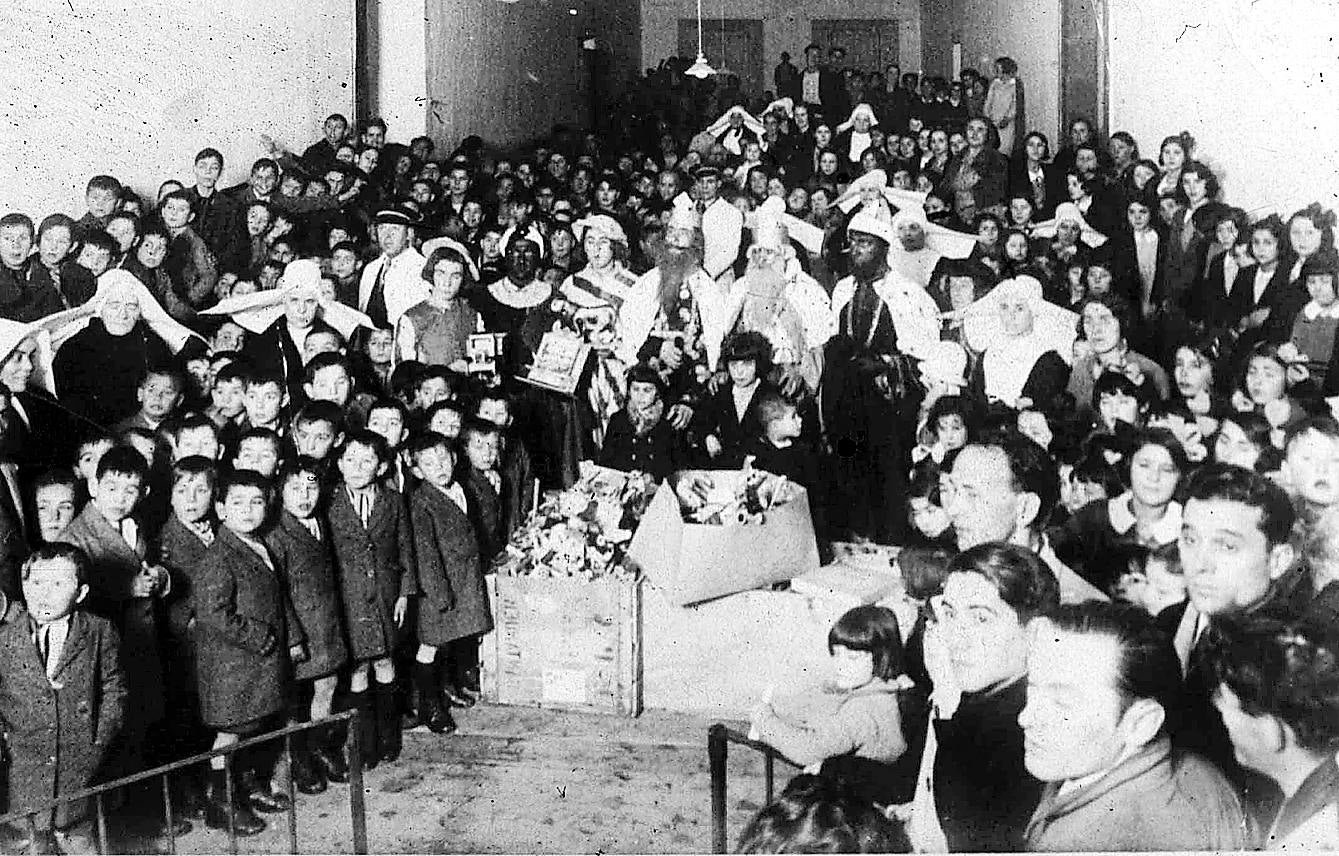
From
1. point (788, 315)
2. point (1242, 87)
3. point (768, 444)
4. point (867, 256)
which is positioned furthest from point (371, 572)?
point (1242, 87)

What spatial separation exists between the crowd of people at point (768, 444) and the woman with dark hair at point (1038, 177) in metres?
0.02

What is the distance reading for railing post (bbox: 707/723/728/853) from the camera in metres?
2.09

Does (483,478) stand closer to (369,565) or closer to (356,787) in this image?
(369,565)

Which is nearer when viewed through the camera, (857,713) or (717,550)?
(857,713)

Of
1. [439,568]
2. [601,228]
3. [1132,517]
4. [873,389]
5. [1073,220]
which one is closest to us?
[1132,517]

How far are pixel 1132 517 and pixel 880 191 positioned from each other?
2.90 m

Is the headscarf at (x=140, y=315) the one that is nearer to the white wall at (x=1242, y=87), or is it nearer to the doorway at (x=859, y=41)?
the white wall at (x=1242, y=87)

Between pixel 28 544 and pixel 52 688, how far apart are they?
0.44 metres

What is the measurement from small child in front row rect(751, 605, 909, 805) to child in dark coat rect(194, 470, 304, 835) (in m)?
1.10

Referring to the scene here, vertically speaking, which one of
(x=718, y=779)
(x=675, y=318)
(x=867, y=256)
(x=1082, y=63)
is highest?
(x=1082, y=63)

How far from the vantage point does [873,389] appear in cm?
407

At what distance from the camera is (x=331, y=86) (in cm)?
524

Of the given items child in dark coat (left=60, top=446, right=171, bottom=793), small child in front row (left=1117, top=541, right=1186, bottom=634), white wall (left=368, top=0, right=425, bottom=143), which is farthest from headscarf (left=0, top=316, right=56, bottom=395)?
white wall (left=368, top=0, right=425, bottom=143)

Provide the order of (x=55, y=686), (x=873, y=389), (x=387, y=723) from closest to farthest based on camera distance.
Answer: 1. (x=55, y=686)
2. (x=387, y=723)
3. (x=873, y=389)
